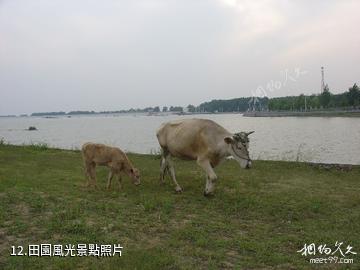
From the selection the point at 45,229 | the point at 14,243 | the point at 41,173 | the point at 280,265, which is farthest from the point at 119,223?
the point at 41,173

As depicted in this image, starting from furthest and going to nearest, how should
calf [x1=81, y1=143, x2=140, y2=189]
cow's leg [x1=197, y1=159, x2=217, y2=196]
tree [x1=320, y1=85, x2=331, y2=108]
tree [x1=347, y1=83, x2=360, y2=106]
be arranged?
tree [x1=320, y1=85, x2=331, y2=108] < tree [x1=347, y1=83, x2=360, y2=106] < calf [x1=81, y1=143, x2=140, y2=189] < cow's leg [x1=197, y1=159, x2=217, y2=196]

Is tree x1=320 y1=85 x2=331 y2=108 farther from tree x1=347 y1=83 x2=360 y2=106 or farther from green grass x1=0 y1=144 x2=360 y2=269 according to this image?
green grass x1=0 y1=144 x2=360 y2=269

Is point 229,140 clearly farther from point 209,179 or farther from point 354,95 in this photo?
point 354,95

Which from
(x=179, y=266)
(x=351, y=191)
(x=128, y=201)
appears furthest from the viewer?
(x=351, y=191)

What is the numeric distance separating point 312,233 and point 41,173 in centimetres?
860

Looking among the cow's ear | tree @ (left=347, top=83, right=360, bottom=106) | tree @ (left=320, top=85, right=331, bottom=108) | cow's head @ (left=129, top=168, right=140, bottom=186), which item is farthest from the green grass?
tree @ (left=320, top=85, right=331, bottom=108)

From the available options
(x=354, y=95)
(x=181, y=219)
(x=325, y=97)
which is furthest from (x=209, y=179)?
(x=325, y=97)

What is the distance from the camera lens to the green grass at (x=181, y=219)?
238 inches

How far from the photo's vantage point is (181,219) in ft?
26.4

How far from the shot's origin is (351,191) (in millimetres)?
11305

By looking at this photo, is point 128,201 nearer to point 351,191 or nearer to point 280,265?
point 280,265

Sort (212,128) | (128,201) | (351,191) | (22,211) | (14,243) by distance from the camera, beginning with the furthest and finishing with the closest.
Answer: (351,191) → (212,128) → (128,201) → (22,211) → (14,243)

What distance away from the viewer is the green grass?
6.05m

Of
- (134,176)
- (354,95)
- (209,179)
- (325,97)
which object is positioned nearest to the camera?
(209,179)
